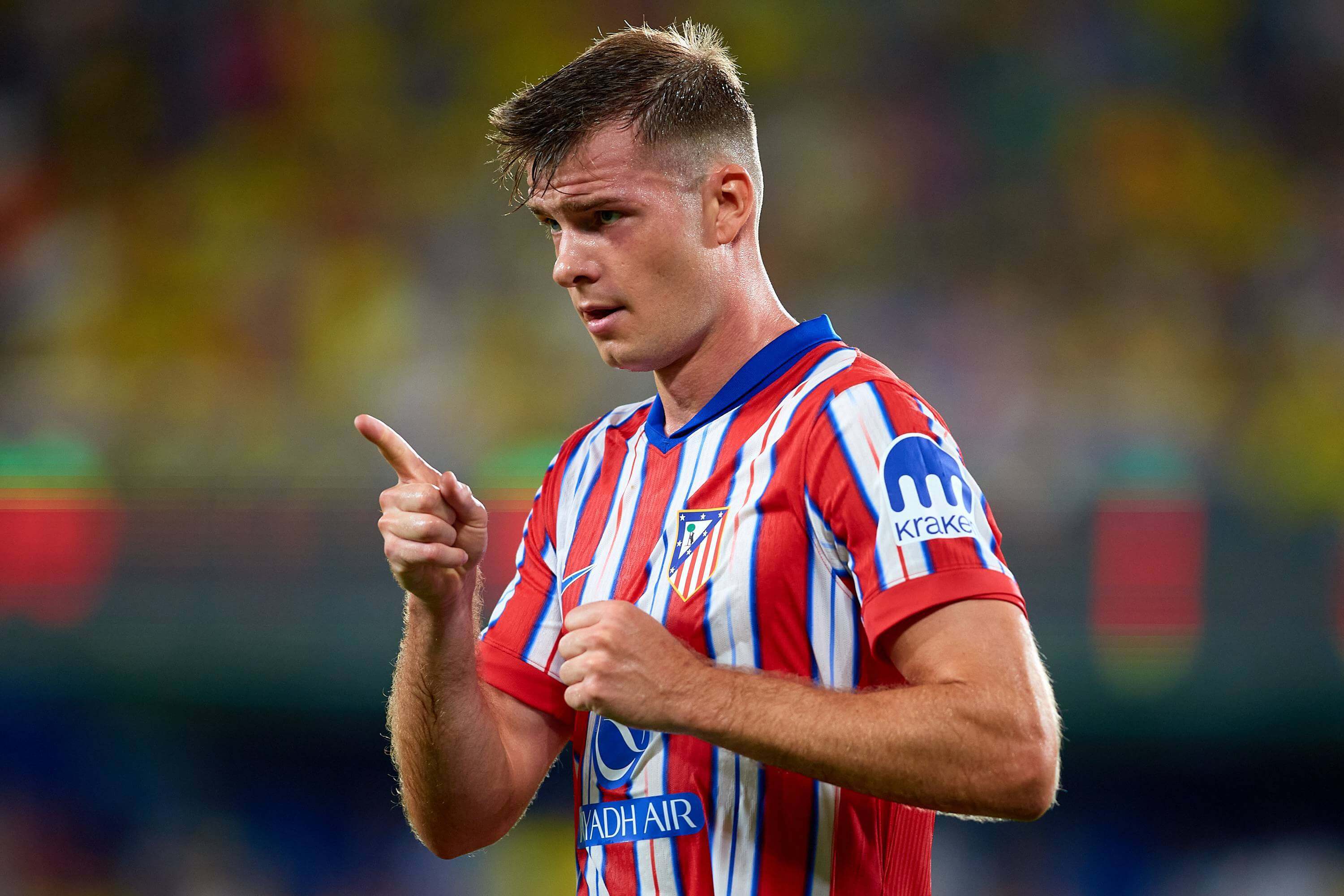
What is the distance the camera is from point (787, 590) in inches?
52.3

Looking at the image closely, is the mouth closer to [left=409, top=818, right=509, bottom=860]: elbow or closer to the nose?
the nose

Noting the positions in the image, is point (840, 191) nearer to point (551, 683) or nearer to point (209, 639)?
point (209, 639)

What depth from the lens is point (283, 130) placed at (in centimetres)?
734

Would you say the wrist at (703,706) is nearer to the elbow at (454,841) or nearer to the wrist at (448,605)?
the wrist at (448,605)

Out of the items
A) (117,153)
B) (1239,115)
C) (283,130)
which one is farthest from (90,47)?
(1239,115)

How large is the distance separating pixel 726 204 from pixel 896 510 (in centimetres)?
54

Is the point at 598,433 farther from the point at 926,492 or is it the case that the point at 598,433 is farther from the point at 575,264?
the point at 926,492

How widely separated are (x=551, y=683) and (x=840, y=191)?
5.70 m

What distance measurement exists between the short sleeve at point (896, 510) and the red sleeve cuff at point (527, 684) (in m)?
0.49

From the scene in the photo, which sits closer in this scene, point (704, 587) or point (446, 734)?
point (704, 587)

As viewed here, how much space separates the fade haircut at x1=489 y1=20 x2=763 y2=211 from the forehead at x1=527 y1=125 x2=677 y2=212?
0.4 inches

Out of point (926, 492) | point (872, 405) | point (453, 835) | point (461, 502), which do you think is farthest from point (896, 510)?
point (453, 835)

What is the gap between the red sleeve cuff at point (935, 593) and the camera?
1.21m

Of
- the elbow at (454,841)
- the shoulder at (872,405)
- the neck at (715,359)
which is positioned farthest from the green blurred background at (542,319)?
the shoulder at (872,405)
